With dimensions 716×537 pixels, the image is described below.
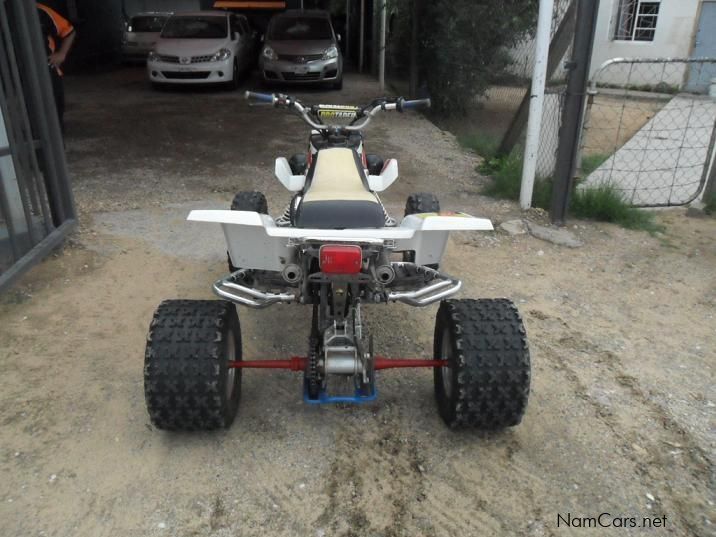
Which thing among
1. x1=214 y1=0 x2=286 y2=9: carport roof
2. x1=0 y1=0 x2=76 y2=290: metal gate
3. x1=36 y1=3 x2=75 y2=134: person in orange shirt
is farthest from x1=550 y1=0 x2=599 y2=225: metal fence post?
Result: x1=214 y1=0 x2=286 y2=9: carport roof

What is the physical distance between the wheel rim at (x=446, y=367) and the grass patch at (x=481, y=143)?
18.4 feet

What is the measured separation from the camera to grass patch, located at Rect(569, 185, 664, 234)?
605 centimetres

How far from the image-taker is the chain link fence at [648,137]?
6480 millimetres

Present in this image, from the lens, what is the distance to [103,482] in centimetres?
275

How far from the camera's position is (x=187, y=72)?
12742 mm

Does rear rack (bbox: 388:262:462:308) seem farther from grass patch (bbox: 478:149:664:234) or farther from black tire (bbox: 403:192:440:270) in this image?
grass patch (bbox: 478:149:664:234)

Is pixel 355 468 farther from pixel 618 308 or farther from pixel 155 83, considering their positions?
pixel 155 83

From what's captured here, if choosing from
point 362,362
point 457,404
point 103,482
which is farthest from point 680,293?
point 103,482

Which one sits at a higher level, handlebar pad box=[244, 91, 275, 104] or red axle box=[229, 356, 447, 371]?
handlebar pad box=[244, 91, 275, 104]

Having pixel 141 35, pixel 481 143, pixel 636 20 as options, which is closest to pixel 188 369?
pixel 481 143

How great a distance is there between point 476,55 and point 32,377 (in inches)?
370

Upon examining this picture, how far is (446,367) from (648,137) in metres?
7.16

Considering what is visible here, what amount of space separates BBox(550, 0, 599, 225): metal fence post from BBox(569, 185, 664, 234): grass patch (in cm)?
32

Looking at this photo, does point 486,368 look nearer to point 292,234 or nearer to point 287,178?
point 292,234
